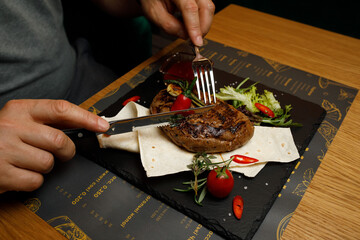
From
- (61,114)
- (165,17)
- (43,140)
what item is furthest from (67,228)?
(165,17)

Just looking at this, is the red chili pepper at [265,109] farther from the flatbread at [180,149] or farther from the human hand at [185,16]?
the human hand at [185,16]

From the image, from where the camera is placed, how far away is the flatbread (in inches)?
72.0

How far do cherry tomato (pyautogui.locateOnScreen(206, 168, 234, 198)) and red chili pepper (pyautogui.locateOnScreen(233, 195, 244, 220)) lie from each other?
7cm

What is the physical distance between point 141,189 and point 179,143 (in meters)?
0.39

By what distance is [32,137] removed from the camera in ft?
4.80

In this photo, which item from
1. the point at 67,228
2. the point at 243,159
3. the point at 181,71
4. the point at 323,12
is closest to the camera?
the point at 67,228

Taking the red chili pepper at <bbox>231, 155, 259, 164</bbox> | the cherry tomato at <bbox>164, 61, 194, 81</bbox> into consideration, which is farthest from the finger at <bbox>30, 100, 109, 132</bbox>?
the cherry tomato at <bbox>164, 61, 194, 81</bbox>

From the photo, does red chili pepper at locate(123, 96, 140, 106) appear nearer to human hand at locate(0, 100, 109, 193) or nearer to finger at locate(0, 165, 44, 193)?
human hand at locate(0, 100, 109, 193)

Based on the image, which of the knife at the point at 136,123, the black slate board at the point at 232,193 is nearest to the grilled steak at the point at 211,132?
the knife at the point at 136,123

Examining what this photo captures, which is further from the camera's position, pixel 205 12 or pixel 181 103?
pixel 205 12

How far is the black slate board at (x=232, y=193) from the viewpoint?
159 cm

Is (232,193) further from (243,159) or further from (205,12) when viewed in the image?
(205,12)

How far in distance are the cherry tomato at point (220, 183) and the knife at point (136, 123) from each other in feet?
1.56

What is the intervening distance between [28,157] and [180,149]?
93 cm
